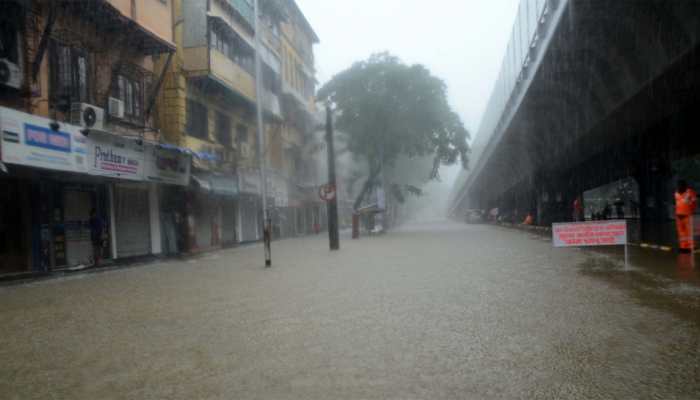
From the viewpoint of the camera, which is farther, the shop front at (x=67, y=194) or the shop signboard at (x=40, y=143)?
the shop front at (x=67, y=194)

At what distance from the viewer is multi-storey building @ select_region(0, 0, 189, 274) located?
1261cm

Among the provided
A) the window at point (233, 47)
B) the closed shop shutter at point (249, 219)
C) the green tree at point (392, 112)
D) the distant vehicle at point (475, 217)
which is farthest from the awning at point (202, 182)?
the distant vehicle at point (475, 217)

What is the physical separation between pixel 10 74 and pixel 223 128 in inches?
530

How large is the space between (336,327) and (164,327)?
6.29ft

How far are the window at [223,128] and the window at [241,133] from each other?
3.43 feet

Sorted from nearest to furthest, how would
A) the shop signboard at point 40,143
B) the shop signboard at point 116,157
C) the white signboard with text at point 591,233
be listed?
the white signboard with text at point 591,233 → the shop signboard at point 40,143 → the shop signboard at point 116,157

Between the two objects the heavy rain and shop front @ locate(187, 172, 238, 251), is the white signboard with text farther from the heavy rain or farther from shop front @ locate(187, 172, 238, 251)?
shop front @ locate(187, 172, 238, 251)

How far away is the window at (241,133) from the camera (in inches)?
1065

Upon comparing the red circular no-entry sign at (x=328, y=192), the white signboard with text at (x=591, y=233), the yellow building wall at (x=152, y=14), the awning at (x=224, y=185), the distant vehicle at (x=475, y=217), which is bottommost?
the distant vehicle at (x=475, y=217)

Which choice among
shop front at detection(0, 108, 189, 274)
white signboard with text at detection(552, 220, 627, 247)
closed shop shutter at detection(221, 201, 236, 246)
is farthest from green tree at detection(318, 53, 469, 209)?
white signboard with text at detection(552, 220, 627, 247)

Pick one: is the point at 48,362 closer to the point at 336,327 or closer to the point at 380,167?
the point at 336,327

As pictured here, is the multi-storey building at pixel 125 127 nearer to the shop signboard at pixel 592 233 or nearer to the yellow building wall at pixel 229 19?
the yellow building wall at pixel 229 19

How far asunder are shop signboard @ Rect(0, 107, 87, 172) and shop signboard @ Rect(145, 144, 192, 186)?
3.59m

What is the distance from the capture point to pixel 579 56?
1434 centimetres
